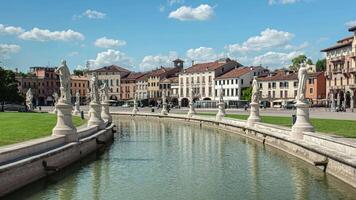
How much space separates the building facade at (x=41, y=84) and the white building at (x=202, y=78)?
4617 cm

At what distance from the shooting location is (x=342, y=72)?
10656cm

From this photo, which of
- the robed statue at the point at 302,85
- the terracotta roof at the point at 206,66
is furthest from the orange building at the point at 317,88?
the robed statue at the point at 302,85

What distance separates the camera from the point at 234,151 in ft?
100

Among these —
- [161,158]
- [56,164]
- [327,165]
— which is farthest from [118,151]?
[327,165]

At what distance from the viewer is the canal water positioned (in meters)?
17.5

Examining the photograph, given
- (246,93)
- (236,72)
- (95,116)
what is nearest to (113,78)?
(236,72)

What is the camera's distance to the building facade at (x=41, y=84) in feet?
539

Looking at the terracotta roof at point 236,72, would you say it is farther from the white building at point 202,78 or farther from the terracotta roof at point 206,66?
the terracotta roof at point 206,66

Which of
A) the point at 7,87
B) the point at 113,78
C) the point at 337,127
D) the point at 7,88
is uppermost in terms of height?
the point at 113,78

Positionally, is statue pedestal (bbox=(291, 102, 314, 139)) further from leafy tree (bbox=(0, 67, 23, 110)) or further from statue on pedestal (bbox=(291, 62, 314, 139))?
leafy tree (bbox=(0, 67, 23, 110))

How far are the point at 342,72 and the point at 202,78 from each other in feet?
151

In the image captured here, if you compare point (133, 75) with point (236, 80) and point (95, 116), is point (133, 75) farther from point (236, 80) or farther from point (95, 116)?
point (95, 116)

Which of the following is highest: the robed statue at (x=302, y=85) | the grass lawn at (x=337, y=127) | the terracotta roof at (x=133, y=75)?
the terracotta roof at (x=133, y=75)

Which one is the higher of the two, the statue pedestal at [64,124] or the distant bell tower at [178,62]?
the distant bell tower at [178,62]
